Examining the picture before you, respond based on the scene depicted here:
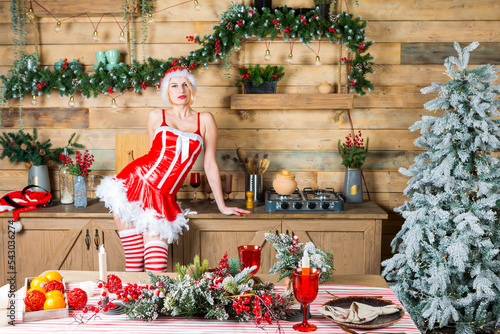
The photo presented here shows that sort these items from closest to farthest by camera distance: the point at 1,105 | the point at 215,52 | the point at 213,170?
the point at 213,170, the point at 215,52, the point at 1,105

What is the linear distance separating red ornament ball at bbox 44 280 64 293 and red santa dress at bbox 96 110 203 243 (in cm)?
112

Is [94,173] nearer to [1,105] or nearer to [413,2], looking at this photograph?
[1,105]

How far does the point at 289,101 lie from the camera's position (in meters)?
3.27

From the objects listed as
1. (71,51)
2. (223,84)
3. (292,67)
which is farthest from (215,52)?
(71,51)

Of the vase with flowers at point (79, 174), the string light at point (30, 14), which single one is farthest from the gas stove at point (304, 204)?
the string light at point (30, 14)

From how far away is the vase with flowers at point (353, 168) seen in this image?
3316 millimetres

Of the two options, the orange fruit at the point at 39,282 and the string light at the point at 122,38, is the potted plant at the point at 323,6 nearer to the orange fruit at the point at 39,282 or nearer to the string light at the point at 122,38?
the string light at the point at 122,38

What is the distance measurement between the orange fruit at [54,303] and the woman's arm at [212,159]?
1.57m

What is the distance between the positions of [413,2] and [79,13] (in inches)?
97.5

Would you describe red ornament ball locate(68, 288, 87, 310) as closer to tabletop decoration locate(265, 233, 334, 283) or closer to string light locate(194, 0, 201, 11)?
tabletop decoration locate(265, 233, 334, 283)

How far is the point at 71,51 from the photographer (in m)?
3.47

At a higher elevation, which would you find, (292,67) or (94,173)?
(292,67)

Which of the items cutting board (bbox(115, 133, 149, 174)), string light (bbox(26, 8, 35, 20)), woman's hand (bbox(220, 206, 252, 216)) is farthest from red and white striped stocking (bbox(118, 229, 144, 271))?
string light (bbox(26, 8, 35, 20))

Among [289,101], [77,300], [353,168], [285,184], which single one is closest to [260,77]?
[289,101]
